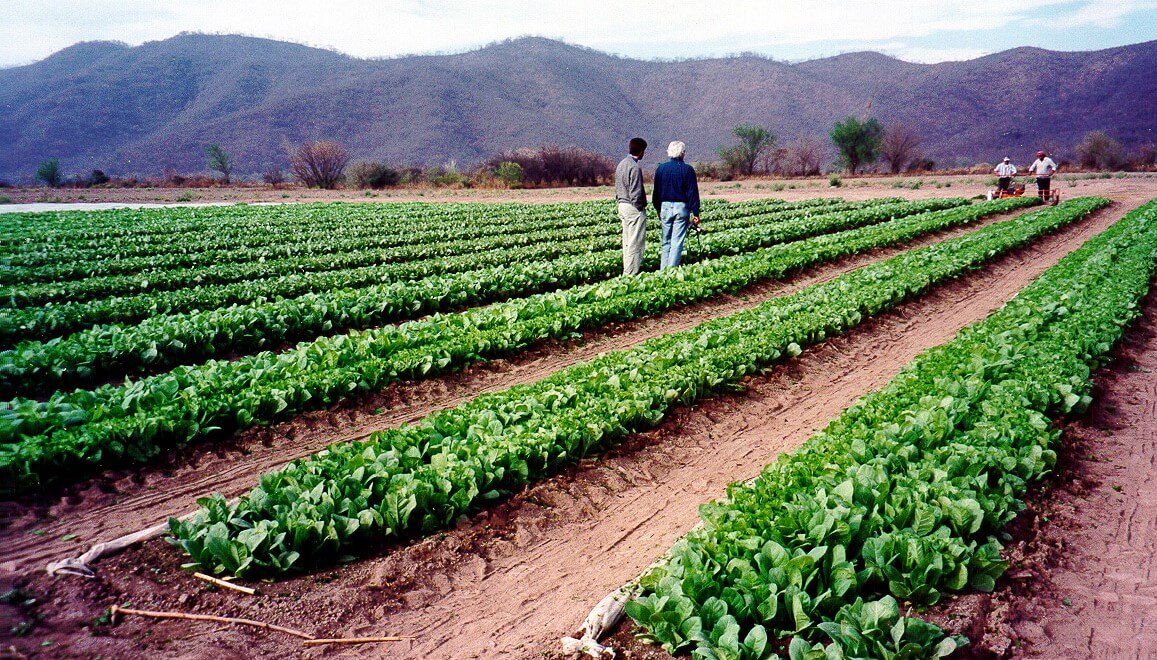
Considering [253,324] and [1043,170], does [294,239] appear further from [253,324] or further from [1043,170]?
[1043,170]

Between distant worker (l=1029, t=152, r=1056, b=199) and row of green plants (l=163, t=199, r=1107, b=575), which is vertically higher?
distant worker (l=1029, t=152, r=1056, b=199)

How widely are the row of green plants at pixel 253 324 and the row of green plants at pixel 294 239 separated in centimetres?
500

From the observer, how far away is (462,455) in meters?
5.13

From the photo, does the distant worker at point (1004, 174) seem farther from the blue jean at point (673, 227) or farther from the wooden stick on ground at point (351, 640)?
the wooden stick on ground at point (351, 640)

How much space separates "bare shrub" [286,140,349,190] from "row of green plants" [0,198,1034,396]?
5562cm

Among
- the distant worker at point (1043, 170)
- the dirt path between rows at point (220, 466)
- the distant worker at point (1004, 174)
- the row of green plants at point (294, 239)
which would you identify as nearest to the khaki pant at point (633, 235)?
the dirt path between rows at point (220, 466)

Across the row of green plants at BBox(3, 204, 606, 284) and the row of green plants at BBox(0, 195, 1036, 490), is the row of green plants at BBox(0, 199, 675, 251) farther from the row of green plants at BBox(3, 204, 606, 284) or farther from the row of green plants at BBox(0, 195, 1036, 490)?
the row of green plants at BBox(0, 195, 1036, 490)

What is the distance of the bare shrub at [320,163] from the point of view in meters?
63.8

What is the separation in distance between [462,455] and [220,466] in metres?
2.10

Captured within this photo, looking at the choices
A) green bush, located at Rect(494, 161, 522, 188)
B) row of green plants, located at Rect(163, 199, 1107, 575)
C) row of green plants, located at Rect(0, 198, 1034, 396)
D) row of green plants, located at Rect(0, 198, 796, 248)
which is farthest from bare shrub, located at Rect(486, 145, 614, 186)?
row of green plants, located at Rect(163, 199, 1107, 575)

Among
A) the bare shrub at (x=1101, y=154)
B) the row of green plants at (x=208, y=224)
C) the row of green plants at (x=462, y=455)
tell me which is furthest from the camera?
the bare shrub at (x=1101, y=154)

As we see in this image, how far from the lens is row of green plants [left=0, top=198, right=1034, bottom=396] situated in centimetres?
740

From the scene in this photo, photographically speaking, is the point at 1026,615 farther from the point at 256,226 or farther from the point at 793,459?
the point at 256,226

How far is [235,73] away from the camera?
15038 cm
